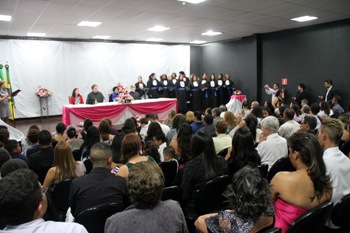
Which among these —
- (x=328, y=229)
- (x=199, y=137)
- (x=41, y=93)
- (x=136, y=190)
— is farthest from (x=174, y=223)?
(x=41, y=93)

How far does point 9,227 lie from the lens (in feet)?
3.44

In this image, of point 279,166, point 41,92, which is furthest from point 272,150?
point 41,92

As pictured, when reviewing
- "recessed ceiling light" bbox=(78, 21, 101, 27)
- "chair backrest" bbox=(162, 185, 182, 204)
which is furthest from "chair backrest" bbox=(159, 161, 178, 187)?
"recessed ceiling light" bbox=(78, 21, 101, 27)

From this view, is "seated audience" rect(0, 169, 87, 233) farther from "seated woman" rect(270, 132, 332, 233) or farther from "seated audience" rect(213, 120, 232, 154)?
"seated audience" rect(213, 120, 232, 154)

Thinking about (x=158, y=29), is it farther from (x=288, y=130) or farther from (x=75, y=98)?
(x=288, y=130)

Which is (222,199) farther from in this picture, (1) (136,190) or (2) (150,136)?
(2) (150,136)

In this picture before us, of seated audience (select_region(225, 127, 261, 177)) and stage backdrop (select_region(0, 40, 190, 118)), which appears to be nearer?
seated audience (select_region(225, 127, 261, 177))

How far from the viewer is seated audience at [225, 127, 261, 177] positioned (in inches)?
110

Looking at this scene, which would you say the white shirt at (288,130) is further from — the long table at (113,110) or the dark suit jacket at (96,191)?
the long table at (113,110)

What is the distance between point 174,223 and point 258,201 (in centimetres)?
44

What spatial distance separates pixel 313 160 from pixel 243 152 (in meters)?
1.04

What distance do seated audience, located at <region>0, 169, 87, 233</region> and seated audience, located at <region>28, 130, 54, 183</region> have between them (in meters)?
2.11

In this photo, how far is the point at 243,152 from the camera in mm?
2820

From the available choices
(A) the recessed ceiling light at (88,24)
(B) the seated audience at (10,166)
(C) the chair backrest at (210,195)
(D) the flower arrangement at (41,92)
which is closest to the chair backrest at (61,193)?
(B) the seated audience at (10,166)
